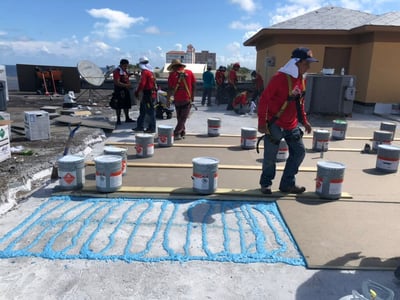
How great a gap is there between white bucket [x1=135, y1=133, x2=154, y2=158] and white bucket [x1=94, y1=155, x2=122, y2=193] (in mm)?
1934

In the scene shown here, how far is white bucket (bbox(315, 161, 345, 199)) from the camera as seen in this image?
15.7 feet

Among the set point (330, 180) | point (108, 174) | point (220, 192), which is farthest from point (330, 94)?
point (108, 174)

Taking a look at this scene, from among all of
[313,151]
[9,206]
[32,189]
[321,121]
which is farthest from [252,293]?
[321,121]

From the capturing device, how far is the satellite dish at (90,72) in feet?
45.2

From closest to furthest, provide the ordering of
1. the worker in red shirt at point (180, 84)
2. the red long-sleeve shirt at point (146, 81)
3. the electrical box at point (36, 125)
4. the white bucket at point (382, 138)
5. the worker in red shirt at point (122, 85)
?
the electrical box at point (36, 125)
the white bucket at point (382, 138)
the worker in red shirt at point (180, 84)
the red long-sleeve shirt at point (146, 81)
the worker in red shirt at point (122, 85)

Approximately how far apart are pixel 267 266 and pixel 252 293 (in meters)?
0.44

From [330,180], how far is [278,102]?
1283mm

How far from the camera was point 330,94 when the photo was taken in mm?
12891

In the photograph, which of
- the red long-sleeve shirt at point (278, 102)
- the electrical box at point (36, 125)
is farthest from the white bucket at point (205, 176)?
the electrical box at point (36, 125)

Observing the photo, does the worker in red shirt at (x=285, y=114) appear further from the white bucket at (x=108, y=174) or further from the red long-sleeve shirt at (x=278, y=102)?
the white bucket at (x=108, y=174)

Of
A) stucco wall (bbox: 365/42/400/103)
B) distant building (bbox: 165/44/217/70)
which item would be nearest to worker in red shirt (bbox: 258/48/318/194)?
stucco wall (bbox: 365/42/400/103)

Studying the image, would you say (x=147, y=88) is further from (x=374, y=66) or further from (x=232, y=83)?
(x=374, y=66)

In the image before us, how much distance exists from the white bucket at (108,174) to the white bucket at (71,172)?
10.7 inches

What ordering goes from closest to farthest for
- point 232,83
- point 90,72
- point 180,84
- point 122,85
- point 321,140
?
1. point 321,140
2. point 180,84
3. point 122,85
4. point 90,72
5. point 232,83
